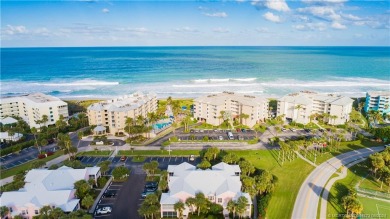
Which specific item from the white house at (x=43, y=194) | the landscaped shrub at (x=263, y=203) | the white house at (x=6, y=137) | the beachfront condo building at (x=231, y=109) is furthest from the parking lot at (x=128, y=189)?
the beachfront condo building at (x=231, y=109)

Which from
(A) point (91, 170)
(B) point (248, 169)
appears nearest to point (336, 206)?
(B) point (248, 169)

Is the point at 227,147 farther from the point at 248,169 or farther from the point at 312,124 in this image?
the point at 312,124

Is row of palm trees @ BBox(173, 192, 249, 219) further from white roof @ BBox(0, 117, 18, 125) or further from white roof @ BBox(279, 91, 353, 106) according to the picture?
white roof @ BBox(0, 117, 18, 125)

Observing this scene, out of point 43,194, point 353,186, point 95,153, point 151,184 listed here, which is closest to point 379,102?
point 353,186

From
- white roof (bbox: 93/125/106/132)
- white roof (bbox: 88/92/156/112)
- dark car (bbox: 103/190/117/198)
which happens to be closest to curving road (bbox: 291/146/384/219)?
dark car (bbox: 103/190/117/198)

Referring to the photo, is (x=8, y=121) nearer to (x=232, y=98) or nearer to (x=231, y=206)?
(x=232, y=98)
